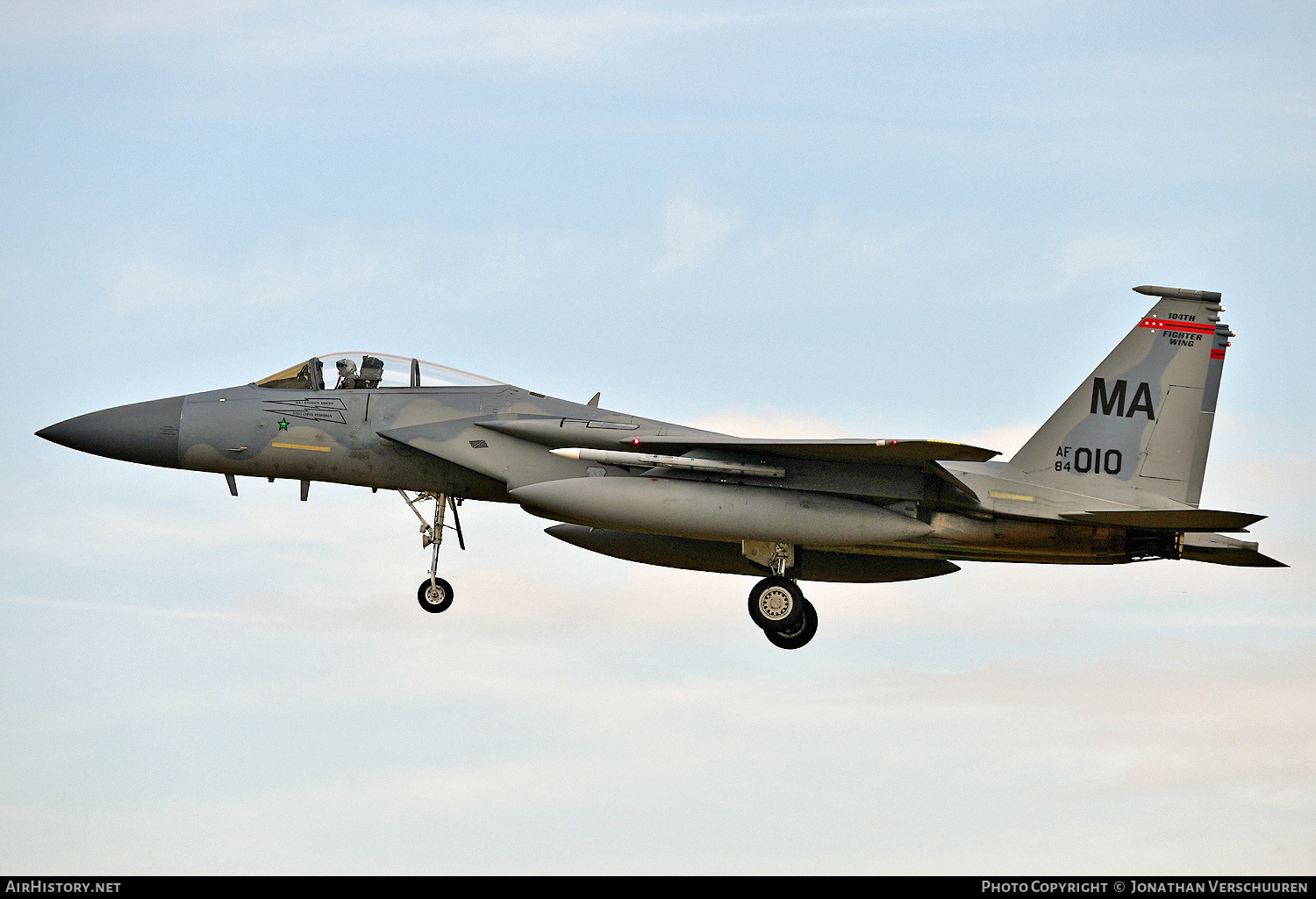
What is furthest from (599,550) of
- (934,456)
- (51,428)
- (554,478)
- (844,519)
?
(51,428)

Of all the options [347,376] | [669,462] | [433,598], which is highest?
[347,376]

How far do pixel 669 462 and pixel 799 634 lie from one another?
8.70 feet

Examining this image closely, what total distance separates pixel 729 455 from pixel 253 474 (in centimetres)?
584

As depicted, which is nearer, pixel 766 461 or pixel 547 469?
pixel 766 461

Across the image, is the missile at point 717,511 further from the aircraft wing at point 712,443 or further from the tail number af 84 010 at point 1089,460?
the tail number af 84 010 at point 1089,460

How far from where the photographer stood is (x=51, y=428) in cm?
1794

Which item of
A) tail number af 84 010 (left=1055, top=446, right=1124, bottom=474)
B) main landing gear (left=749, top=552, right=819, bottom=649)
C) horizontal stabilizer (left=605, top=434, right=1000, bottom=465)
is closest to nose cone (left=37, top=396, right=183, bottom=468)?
horizontal stabilizer (left=605, top=434, right=1000, bottom=465)

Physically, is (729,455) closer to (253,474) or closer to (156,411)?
→ (253,474)

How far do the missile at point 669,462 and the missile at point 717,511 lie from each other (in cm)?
19

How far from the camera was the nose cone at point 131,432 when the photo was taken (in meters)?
17.6

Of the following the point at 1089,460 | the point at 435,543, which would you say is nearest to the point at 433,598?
the point at 435,543

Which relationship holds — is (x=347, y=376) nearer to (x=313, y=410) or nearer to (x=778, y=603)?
(x=313, y=410)

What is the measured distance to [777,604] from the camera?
1708 cm

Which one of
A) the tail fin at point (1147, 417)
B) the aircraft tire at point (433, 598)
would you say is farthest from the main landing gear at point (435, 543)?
the tail fin at point (1147, 417)
